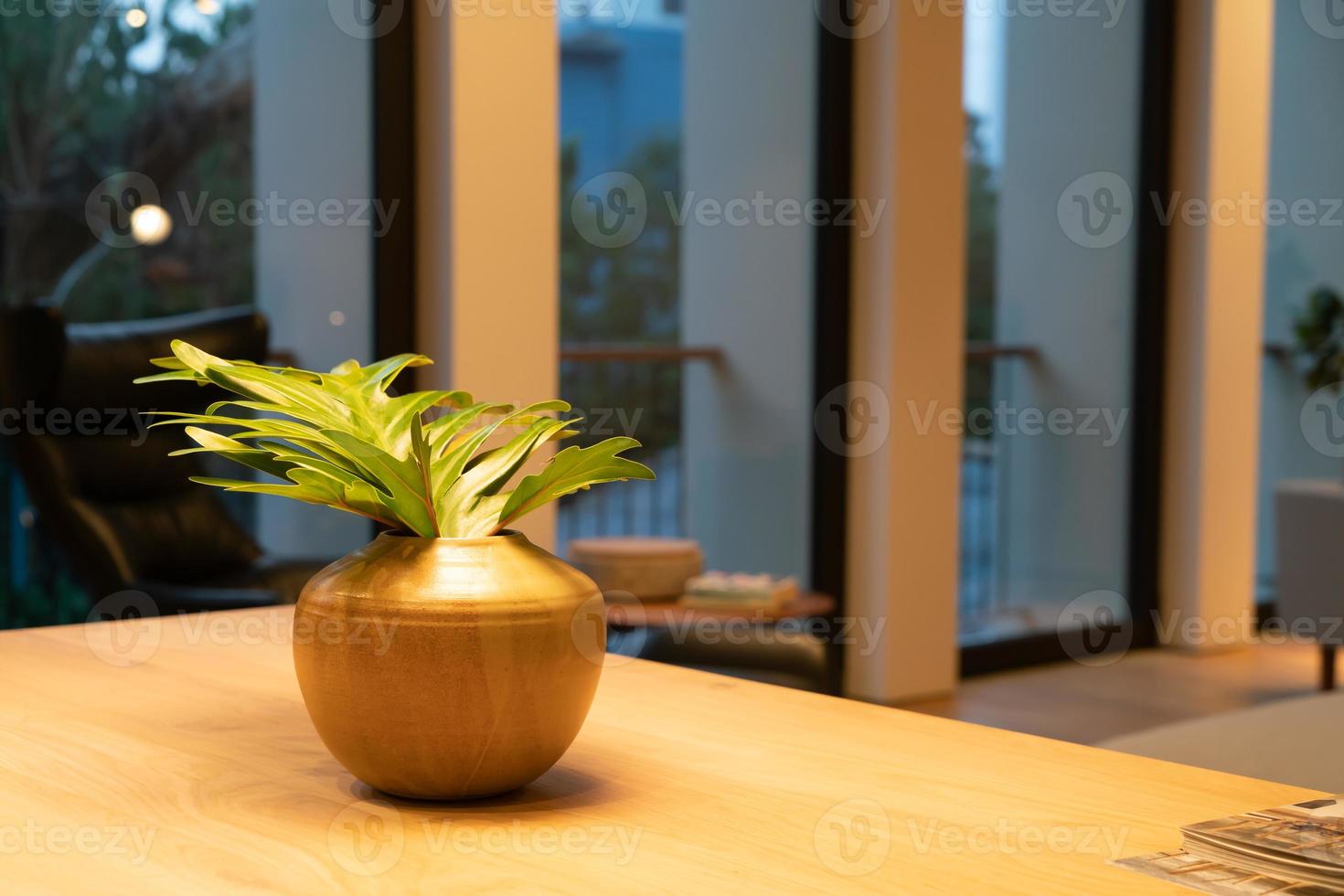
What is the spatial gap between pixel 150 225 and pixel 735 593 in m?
1.47

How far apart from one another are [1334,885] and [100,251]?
2.88m

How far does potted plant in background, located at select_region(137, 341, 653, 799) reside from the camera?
85 centimetres

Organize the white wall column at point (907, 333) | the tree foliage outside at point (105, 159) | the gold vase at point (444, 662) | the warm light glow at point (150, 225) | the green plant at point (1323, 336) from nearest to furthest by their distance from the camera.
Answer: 1. the gold vase at point (444, 662)
2. the tree foliage outside at point (105, 159)
3. the warm light glow at point (150, 225)
4. the white wall column at point (907, 333)
5. the green plant at point (1323, 336)

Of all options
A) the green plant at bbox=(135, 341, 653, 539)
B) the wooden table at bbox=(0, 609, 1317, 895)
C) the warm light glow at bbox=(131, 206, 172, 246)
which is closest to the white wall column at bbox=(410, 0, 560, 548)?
the warm light glow at bbox=(131, 206, 172, 246)

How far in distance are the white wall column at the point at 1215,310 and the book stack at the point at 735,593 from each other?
261cm

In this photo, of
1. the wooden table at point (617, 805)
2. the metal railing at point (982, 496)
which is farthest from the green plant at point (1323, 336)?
the wooden table at point (617, 805)

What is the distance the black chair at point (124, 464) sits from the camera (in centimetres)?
289

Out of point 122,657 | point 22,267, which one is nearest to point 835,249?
point 22,267

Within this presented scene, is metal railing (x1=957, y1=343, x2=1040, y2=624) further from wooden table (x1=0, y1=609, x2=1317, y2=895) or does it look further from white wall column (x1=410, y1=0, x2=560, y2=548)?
wooden table (x1=0, y1=609, x2=1317, y2=895)

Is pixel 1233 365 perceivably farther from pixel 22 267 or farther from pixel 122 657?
pixel 122 657

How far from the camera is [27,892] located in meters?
0.73

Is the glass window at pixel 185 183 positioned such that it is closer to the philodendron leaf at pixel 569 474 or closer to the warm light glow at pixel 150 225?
the warm light glow at pixel 150 225

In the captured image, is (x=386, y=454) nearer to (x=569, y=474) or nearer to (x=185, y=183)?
(x=569, y=474)

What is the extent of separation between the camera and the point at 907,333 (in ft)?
13.7
